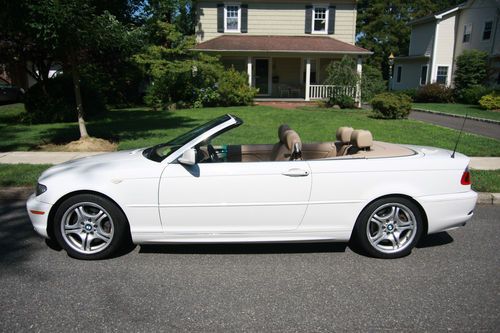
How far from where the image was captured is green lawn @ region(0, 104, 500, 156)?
1060cm

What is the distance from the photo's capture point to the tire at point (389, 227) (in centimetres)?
412

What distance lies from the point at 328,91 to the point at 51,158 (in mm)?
15896

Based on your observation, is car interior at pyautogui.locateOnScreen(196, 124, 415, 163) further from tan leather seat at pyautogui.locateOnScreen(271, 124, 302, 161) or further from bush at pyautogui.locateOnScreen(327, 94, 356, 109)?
bush at pyautogui.locateOnScreen(327, 94, 356, 109)

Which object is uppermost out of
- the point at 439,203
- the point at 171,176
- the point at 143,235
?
the point at 171,176

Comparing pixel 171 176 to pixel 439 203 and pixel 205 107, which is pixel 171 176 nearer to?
pixel 439 203

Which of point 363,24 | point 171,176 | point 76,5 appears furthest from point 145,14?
point 363,24

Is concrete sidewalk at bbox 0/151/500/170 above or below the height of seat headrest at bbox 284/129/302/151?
below

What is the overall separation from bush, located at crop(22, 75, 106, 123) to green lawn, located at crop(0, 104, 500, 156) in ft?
2.39

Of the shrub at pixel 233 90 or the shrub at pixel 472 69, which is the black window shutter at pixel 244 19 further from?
the shrub at pixel 472 69

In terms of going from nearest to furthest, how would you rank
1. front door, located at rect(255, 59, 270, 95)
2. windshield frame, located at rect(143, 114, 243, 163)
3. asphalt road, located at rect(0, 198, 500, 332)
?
asphalt road, located at rect(0, 198, 500, 332)
windshield frame, located at rect(143, 114, 243, 163)
front door, located at rect(255, 59, 270, 95)

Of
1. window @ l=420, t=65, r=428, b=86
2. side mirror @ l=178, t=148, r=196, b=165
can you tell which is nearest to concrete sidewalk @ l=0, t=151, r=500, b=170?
side mirror @ l=178, t=148, r=196, b=165

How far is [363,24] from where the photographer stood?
52406 mm

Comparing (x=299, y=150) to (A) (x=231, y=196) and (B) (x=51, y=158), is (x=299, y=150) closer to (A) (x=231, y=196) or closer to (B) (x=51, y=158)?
(A) (x=231, y=196)

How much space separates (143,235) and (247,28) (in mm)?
22592
